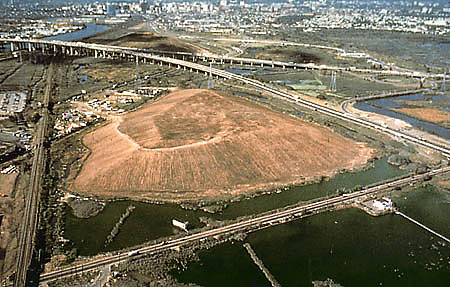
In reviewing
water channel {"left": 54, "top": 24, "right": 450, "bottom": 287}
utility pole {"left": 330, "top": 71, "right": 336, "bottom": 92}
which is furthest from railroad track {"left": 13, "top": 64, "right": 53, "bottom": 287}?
utility pole {"left": 330, "top": 71, "right": 336, "bottom": 92}

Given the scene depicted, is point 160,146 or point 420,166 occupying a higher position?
point 160,146

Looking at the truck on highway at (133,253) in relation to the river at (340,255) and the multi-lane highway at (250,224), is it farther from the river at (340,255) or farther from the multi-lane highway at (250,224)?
the river at (340,255)

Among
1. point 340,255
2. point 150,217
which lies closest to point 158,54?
point 150,217

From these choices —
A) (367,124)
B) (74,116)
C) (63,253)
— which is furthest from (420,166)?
(74,116)

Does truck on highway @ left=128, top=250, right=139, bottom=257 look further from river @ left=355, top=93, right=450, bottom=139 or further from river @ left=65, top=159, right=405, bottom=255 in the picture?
river @ left=355, top=93, right=450, bottom=139

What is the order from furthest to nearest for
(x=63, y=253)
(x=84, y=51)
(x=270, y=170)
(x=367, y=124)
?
(x=84, y=51), (x=367, y=124), (x=270, y=170), (x=63, y=253)

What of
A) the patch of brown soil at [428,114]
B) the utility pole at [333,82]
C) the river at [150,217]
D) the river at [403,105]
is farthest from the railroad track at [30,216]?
the utility pole at [333,82]

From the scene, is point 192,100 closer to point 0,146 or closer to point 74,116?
point 74,116
